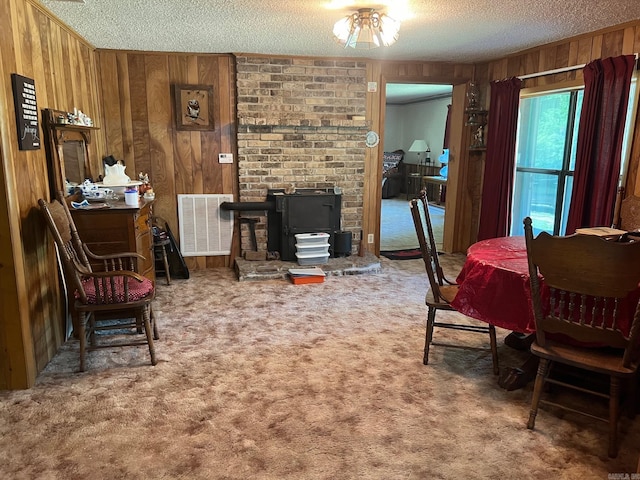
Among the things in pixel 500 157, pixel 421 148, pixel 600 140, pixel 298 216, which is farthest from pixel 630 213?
pixel 421 148

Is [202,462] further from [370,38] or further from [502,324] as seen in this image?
[370,38]

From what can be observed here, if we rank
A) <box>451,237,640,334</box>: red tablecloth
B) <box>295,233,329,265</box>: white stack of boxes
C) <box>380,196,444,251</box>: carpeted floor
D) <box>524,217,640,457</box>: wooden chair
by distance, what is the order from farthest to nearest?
<box>380,196,444,251</box>: carpeted floor < <box>295,233,329,265</box>: white stack of boxes < <box>451,237,640,334</box>: red tablecloth < <box>524,217,640,457</box>: wooden chair

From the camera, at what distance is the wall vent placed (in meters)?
4.92

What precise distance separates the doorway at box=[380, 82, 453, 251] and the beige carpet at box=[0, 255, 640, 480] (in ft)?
14.5

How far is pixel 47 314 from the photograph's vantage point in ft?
9.51

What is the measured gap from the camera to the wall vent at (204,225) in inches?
194

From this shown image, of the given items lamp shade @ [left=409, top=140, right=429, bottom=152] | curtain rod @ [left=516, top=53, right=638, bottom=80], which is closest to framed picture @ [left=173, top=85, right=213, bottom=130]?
curtain rod @ [left=516, top=53, right=638, bottom=80]

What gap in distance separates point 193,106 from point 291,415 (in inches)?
138

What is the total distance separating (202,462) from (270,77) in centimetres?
384

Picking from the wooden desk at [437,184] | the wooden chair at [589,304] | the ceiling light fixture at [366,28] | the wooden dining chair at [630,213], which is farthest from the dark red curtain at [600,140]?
the wooden desk at [437,184]

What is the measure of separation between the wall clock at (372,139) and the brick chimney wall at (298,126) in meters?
0.09

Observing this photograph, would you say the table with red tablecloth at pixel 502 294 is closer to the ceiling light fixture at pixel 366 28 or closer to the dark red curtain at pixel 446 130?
the ceiling light fixture at pixel 366 28

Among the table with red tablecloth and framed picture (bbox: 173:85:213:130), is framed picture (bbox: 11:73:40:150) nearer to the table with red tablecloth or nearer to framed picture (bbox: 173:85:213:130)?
framed picture (bbox: 173:85:213:130)

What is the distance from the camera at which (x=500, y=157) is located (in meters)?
4.84
